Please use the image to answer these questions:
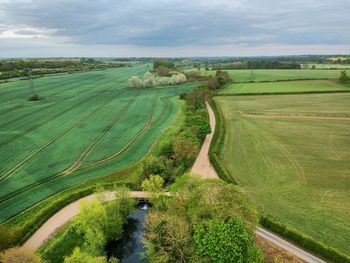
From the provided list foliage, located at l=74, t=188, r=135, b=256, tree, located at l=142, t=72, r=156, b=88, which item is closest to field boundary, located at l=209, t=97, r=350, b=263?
foliage, located at l=74, t=188, r=135, b=256

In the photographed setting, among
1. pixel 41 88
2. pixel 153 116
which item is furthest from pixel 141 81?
pixel 153 116

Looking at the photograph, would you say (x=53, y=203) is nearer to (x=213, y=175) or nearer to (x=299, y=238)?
(x=213, y=175)

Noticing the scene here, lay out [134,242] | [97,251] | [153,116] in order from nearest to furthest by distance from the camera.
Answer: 1. [97,251]
2. [134,242]
3. [153,116]

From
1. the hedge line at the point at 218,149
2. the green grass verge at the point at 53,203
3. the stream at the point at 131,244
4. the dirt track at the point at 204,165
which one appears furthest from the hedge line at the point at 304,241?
the green grass verge at the point at 53,203

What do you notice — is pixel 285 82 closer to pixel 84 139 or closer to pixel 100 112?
pixel 100 112

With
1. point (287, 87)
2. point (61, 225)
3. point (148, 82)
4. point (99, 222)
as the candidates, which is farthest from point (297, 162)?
point (148, 82)

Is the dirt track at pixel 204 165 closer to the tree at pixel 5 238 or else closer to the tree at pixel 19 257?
the tree at pixel 5 238
